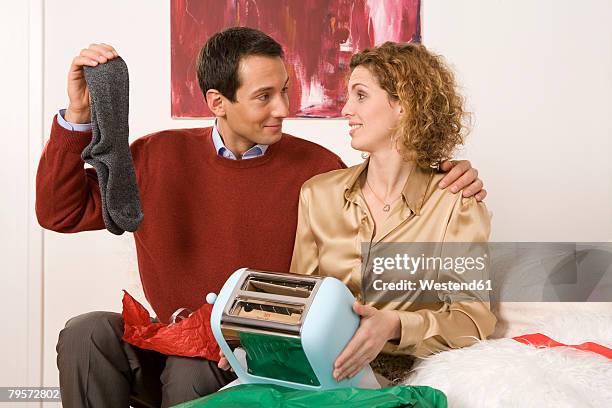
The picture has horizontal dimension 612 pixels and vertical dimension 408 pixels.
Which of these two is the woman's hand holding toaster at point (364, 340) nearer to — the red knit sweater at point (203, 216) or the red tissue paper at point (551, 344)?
the red tissue paper at point (551, 344)

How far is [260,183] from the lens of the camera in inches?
75.0

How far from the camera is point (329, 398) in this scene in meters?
1.20

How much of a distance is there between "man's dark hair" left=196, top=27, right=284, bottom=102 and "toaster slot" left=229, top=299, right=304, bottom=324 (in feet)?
2.40

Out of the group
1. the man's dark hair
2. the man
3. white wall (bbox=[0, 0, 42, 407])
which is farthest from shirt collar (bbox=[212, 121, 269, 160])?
white wall (bbox=[0, 0, 42, 407])

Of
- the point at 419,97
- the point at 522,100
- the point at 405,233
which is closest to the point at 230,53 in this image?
the point at 419,97

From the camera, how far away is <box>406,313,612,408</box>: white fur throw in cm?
124

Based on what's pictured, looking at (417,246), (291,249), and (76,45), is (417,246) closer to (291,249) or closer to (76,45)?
(291,249)

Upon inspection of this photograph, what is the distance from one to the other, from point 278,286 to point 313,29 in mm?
1495

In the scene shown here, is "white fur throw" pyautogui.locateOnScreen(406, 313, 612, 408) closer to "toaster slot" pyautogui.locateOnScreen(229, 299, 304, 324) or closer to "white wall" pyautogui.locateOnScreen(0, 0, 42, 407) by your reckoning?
"toaster slot" pyautogui.locateOnScreen(229, 299, 304, 324)

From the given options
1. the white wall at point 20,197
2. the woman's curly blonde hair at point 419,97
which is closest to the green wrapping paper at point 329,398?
the woman's curly blonde hair at point 419,97

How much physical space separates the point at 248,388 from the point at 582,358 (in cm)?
58

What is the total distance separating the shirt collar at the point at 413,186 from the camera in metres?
1.64

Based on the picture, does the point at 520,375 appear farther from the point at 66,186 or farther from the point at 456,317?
the point at 66,186

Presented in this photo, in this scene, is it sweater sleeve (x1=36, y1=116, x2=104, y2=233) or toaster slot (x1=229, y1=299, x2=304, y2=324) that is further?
sweater sleeve (x1=36, y1=116, x2=104, y2=233)
